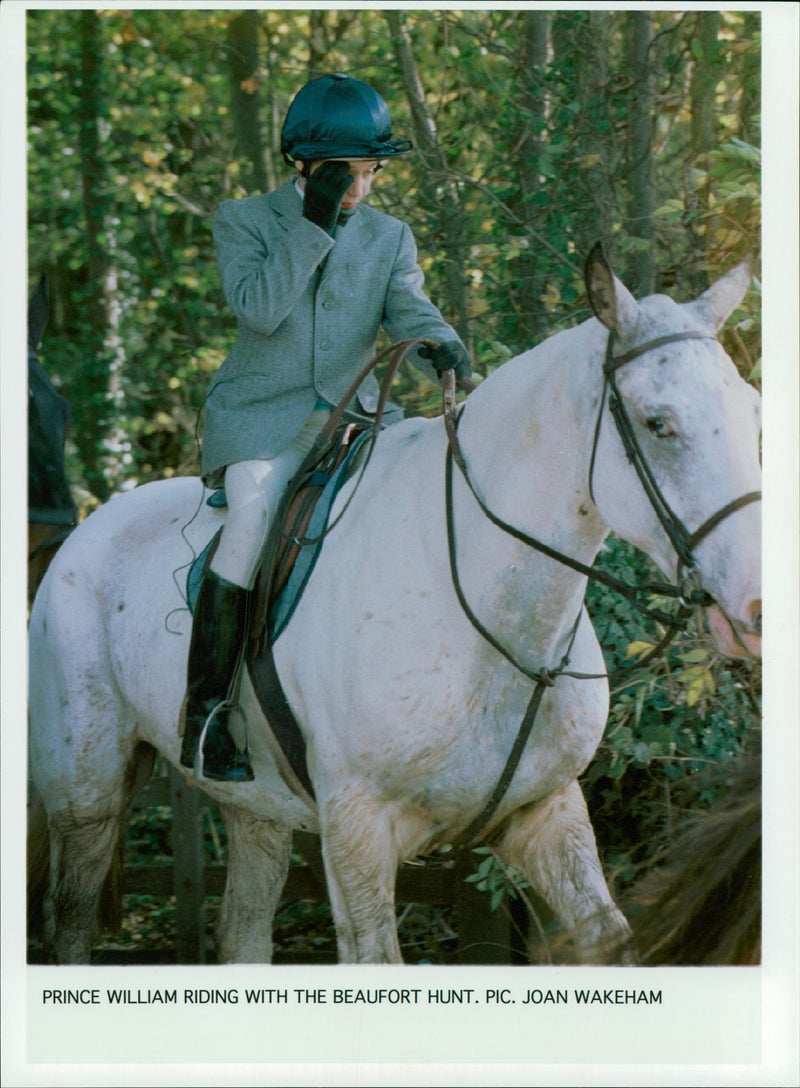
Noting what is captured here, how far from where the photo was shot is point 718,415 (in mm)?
3039

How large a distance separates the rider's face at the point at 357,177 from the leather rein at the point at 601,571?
0.58 m

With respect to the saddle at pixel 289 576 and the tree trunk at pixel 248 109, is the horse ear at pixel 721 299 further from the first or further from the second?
the tree trunk at pixel 248 109

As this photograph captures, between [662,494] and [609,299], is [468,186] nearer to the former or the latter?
[609,299]

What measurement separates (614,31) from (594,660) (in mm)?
2842

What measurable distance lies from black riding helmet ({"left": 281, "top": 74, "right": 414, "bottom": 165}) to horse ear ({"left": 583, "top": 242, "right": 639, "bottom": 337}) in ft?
3.07

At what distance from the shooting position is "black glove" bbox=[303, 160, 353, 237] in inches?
145

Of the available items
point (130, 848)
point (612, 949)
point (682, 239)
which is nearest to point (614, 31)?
point (682, 239)

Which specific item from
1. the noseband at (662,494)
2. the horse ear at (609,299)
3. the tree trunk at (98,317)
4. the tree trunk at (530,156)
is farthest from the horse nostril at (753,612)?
the tree trunk at (98,317)

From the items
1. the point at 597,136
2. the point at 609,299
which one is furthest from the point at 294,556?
the point at 597,136

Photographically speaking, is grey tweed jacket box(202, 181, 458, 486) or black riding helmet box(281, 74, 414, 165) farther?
grey tweed jacket box(202, 181, 458, 486)

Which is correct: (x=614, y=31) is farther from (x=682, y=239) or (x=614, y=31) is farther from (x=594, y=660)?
(x=594, y=660)

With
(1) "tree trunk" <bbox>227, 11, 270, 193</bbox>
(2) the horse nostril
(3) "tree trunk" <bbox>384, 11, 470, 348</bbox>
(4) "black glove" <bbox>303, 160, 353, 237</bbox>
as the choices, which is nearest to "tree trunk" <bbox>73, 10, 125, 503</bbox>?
(1) "tree trunk" <bbox>227, 11, 270, 193</bbox>

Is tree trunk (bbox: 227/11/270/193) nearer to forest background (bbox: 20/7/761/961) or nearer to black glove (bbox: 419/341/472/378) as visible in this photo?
forest background (bbox: 20/7/761/961)

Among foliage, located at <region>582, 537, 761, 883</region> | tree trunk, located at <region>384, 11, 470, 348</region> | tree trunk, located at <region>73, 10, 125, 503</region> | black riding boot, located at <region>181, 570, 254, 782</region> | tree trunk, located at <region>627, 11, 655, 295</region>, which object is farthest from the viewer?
tree trunk, located at <region>73, 10, 125, 503</region>
